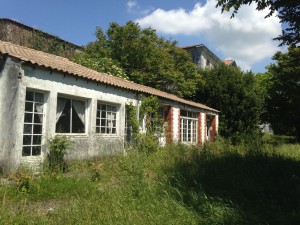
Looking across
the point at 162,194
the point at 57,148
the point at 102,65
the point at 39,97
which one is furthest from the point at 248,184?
the point at 102,65

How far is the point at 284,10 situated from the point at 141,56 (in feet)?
59.3

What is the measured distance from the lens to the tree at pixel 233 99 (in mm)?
24500

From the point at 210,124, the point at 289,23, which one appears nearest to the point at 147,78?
the point at 210,124

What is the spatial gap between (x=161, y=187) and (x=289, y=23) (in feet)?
16.2

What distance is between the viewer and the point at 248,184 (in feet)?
23.9

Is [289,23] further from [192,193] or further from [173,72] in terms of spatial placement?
[173,72]

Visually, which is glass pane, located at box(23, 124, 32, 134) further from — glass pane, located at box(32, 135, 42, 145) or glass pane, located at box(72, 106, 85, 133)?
glass pane, located at box(72, 106, 85, 133)

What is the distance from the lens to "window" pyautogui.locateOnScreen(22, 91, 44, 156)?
30.0ft

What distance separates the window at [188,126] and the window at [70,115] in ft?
30.2

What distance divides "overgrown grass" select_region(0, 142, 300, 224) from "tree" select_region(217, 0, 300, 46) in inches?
132

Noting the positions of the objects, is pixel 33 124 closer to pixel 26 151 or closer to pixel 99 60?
pixel 26 151

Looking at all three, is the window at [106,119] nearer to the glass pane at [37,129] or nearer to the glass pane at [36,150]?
the glass pane at [37,129]

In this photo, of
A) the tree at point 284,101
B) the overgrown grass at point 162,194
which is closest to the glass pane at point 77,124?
the overgrown grass at point 162,194

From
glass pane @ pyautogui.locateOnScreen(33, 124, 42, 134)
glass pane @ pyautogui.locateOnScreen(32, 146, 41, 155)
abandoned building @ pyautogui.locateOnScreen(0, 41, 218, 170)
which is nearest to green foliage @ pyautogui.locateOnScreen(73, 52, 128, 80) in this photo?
abandoned building @ pyautogui.locateOnScreen(0, 41, 218, 170)
